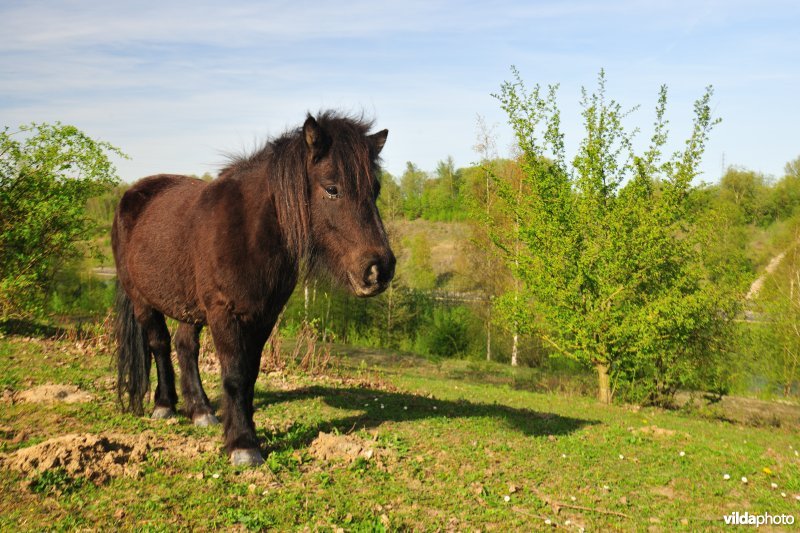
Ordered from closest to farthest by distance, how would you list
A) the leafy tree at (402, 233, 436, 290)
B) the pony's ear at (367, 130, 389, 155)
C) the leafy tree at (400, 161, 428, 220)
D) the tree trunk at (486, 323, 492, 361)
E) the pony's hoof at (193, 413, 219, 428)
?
the pony's ear at (367, 130, 389, 155) → the pony's hoof at (193, 413, 219, 428) → the tree trunk at (486, 323, 492, 361) → the leafy tree at (402, 233, 436, 290) → the leafy tree at (400, 161, 428, 220)

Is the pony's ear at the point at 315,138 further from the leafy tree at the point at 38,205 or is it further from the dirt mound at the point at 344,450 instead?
the leafy tree at the point at 38,205

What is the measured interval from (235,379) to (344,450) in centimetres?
124

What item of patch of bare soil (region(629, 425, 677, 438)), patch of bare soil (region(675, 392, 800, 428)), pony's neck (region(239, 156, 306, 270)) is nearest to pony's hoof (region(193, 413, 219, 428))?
pony's neck (region(239, 156, 306, 270))

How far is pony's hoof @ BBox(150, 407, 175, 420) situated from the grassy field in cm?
17

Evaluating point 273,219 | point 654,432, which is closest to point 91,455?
point 273,219

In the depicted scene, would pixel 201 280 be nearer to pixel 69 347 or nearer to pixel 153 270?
pixel 153 270

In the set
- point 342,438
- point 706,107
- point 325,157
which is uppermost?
point 706,107

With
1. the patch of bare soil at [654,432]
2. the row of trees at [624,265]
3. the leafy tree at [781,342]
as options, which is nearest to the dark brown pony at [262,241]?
the patch of bare soil at [654,432]

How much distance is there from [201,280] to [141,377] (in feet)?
7.00

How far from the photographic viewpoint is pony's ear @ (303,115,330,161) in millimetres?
4660

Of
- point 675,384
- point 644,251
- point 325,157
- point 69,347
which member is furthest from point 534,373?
point 325,157

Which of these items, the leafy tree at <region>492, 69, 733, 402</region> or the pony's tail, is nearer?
the pony's tail

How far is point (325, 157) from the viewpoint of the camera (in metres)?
4.84

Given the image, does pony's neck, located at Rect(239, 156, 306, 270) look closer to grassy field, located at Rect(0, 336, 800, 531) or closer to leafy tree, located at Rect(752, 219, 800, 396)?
grassy field, located at Rect(0, 336, 800, 531)
